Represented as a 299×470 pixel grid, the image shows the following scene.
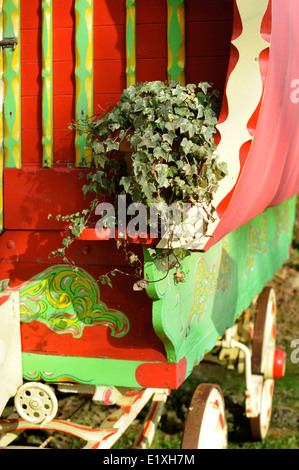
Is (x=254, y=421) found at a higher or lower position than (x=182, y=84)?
lower

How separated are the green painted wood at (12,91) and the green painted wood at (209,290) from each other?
72 cm

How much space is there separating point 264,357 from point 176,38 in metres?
2.68

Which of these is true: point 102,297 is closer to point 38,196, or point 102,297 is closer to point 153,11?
point 38,196

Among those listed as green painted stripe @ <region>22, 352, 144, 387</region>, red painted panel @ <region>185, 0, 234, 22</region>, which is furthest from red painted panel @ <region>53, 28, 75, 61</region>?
green painted stripe @ <region>22, 352, 144, 387</region>

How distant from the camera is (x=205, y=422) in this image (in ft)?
8.81

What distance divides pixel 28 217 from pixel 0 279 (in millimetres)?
265

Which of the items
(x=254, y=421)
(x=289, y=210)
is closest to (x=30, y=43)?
(x=254, y=421)

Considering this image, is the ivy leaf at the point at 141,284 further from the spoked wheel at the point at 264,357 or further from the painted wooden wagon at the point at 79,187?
the spoked wheel at the point at 264,357

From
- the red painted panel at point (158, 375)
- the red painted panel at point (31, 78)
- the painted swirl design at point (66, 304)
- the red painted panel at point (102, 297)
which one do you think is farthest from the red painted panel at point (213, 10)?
the red painted panel at point (158, 375)

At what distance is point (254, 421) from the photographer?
14.0 feet

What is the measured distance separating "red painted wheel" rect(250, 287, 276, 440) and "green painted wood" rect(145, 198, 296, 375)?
22 cm

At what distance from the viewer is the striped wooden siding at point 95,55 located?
7.29ft

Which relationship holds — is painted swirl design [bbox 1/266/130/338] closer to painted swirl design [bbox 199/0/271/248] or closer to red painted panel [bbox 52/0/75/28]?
painted swirl design [bbox 199/0/271/248]
